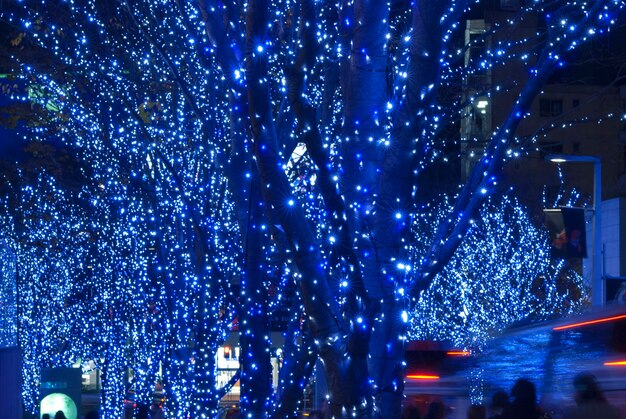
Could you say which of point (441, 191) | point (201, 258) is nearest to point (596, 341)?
point (201, 258)

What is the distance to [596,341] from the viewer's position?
9.37 metres

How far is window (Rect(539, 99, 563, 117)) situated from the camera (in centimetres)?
4642

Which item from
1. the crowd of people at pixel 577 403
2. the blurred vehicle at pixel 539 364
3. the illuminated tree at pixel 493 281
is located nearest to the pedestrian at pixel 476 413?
the crowd of people at pixel 577 403

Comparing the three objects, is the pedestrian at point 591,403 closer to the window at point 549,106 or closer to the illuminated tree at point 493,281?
the illuminated tree at point 493,281

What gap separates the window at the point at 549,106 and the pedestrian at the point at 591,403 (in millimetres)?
38886

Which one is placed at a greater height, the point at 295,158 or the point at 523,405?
the point at 295,158

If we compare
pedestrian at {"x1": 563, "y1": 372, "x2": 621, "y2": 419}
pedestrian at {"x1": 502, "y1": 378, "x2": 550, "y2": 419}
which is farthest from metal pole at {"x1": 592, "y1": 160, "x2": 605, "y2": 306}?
pedestrian at {"x1": 563, "y1": 372, "x2": 621, "y2": 419}

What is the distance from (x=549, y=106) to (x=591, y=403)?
135ft

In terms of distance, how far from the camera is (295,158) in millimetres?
13852

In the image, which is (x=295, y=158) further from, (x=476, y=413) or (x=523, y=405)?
(x=523, y=405)

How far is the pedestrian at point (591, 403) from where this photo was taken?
771 centimetres

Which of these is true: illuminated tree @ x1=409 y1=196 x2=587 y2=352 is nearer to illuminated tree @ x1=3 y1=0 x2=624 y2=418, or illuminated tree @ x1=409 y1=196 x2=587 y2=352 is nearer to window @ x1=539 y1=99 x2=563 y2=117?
window @ x1=539 y1=99 x2=563 y2=117

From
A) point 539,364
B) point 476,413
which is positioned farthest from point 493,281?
point 476,413

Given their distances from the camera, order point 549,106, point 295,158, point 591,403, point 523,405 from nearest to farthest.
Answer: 1. point 591,403
2. point 523,405
3. point 295,158
4. point 549,106
